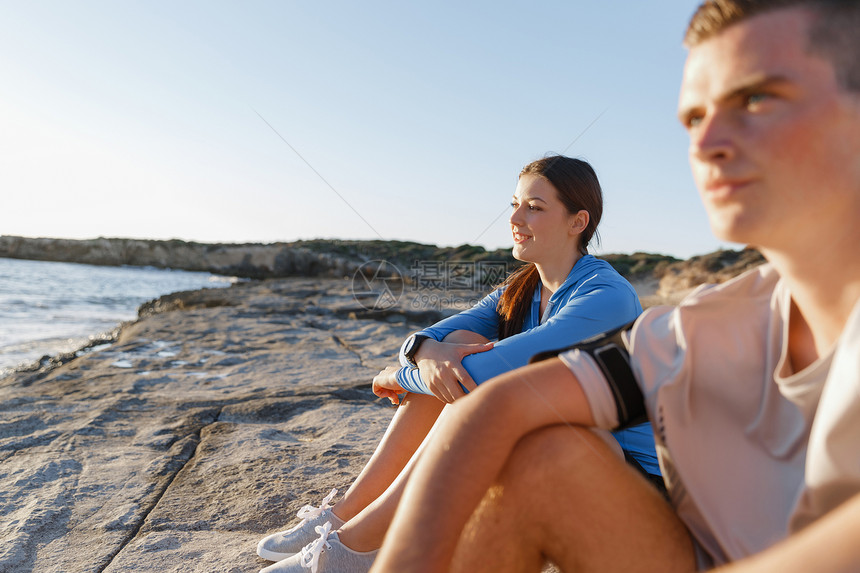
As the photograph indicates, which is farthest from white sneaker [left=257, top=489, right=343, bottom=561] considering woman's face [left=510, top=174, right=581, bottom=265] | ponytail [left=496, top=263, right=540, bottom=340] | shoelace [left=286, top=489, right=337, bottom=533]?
woman's face [left=510, top=174, right=581, bottom=265]

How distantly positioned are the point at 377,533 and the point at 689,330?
1.00m

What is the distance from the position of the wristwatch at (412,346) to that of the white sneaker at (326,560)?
625 mm

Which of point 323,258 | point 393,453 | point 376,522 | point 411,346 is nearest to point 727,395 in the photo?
point 376,522

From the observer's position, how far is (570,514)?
901 mm

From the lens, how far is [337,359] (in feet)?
14.6

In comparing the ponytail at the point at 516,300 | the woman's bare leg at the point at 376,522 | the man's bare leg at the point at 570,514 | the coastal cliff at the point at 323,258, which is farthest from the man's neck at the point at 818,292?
the coastal cliff at the point at 323,258

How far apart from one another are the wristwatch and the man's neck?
1.24 m

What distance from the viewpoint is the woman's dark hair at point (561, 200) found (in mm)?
2285

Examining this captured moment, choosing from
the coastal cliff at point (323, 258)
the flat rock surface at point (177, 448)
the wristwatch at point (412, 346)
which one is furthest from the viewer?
the coastal cliff at point (323, 258)

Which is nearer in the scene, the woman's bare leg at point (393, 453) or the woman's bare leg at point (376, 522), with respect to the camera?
the woman's bare leg at point (376, 522)

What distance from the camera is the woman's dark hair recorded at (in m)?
2.29

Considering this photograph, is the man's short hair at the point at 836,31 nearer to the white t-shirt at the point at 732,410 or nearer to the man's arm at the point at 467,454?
the white t-shirt at the point at 732,410

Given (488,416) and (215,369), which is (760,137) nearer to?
(488,416)

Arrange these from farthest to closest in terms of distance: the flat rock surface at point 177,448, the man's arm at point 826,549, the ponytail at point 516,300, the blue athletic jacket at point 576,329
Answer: the ponytail at point 516,300 → the flat rock surface at point 177,448 → the blue athletic jacket at point 576,329 → the man's arm at point 826,549
